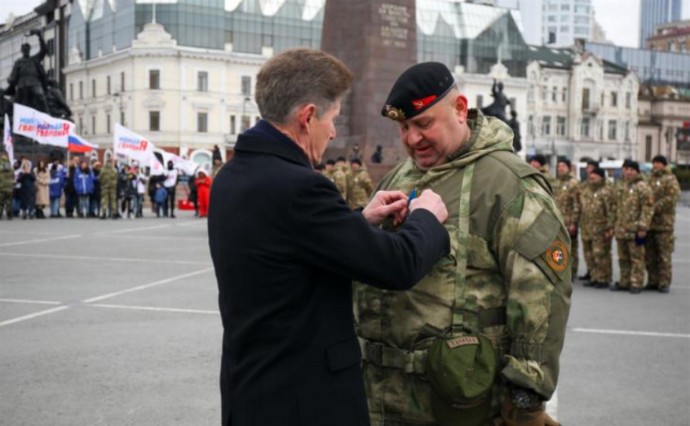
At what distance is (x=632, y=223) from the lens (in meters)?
12.0

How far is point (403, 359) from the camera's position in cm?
284

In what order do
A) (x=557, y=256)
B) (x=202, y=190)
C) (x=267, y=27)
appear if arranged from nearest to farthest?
1. (x=557, y=256)
2. (x=202, y=190)
3. (x=267, y=27)

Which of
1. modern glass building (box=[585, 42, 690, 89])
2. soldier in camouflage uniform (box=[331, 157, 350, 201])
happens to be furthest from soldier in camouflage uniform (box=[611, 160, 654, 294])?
modern glass building (box=[585, 42, 690, 89])

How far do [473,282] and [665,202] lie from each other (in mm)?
10235

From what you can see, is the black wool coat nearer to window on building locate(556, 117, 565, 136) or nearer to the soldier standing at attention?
the soldier standing at attention

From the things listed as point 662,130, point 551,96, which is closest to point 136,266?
point 551,96

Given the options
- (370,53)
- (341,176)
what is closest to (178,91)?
(370,53)

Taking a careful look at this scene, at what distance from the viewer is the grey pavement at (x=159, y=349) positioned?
5.50m

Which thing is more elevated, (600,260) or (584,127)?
(584,127)

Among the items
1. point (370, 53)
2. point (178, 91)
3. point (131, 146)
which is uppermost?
point (178, 91)

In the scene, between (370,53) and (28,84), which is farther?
(28,84)

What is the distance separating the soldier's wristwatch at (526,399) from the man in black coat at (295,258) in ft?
1.56

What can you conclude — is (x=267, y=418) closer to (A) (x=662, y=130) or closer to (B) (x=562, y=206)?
(B) (x=562, y=206)

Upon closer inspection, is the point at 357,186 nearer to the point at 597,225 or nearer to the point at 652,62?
the point at 597,225
